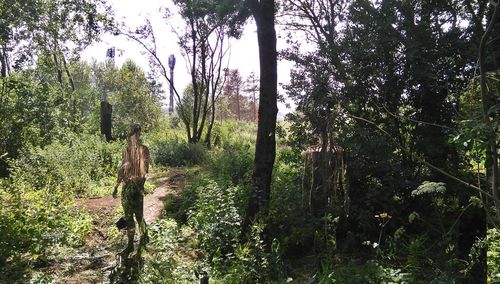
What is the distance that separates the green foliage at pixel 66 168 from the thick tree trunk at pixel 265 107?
4680mm

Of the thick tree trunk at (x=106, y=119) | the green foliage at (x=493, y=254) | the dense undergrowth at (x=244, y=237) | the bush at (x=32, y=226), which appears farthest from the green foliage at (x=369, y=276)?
the thick tree trunk at (x=106, y=119)

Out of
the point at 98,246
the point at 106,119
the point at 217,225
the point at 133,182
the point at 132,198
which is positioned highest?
the point at 106,119

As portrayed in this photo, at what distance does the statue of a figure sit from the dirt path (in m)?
0.68

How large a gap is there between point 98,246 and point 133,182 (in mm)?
1973

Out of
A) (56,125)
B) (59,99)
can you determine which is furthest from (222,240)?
(59,99)

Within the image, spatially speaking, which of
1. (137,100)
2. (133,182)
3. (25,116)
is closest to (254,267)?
(133,182)

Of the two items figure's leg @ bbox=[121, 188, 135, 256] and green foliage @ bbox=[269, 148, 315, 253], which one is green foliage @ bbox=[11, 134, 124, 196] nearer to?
figure's leg @ bbox=[121, 188, 135, 256]

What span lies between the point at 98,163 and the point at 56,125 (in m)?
2.65

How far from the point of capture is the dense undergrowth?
4941 millimetres

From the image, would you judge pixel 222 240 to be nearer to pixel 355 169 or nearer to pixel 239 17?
pixel 355 169

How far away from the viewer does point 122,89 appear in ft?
93.7

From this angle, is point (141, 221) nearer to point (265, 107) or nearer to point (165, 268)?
point (165, 268)

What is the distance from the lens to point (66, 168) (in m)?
10.3

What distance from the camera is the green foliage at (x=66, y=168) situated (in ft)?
30.3
